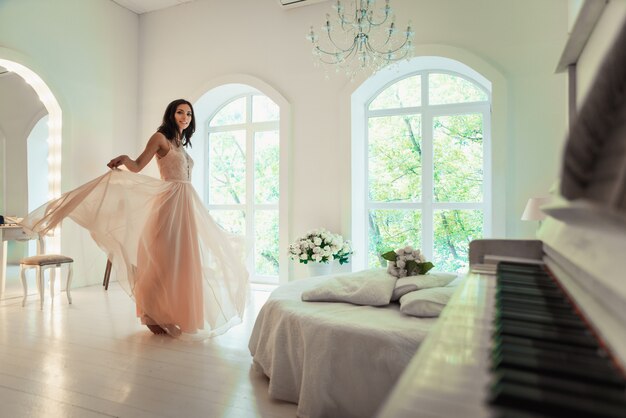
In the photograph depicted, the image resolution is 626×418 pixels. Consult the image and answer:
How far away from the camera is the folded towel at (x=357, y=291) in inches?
84.0

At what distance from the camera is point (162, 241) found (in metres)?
3.10

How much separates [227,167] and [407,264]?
4219 millimetres

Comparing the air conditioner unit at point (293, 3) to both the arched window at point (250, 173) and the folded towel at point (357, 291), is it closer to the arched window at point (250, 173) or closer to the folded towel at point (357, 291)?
the arched window at point (250, 173)

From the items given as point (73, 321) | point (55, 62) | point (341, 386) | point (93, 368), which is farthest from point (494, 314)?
point (55, 62)

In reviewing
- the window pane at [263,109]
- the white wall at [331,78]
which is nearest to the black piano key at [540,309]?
the white wall at [331,78]

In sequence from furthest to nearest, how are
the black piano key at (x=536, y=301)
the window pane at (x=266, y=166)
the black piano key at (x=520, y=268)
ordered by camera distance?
the window pane at (x=266, y=166)
the black piano key at (x=520, y=268)
the black piano key at (x=536, y=301)

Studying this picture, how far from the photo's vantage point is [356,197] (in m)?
4.92

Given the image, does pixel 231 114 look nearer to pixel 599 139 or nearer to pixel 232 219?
pixel 232 219

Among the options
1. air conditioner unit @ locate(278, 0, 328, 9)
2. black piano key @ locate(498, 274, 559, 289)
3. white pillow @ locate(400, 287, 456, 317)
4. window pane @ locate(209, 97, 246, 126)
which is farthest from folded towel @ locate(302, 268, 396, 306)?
window pane @ locate(209, 97, 246, 126)

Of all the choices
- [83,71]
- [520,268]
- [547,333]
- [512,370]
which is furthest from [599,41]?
[83,71]

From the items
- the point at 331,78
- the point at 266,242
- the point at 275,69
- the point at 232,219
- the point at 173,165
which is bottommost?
the point at 266,242

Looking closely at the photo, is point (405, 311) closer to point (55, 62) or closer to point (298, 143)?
point (298, 143)

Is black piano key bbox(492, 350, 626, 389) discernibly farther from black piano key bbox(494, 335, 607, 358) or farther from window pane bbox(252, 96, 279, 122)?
window pane bbox(252, 96, 279, 122)

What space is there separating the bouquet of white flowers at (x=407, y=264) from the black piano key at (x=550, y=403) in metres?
2.04
